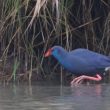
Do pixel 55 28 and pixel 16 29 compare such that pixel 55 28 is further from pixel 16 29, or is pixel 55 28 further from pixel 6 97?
pixel 6 97

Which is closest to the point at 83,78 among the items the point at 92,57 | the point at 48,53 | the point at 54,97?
the point at 92,57

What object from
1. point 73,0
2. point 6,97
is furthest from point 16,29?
point 6,97

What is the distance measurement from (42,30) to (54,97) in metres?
2.57

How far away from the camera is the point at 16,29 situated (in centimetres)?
987

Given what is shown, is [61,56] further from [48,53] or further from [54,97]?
[54,97]

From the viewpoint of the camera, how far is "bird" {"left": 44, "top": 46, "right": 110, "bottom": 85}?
971cm

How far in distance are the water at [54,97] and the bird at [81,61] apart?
50 cm

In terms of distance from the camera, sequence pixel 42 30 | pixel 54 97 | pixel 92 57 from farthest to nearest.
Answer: pixel 42 30 < pixel 92 57 < pixel 54 97

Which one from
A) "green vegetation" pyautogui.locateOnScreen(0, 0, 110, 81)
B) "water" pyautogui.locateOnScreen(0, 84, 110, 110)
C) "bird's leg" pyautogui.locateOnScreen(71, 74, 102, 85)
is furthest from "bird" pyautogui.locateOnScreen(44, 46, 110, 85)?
"water" pyautogui.locateOnScreen(0, 84, 110, 110)

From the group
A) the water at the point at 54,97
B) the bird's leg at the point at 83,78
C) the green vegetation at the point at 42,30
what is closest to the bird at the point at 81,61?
the bird's leg at the point at 83,78

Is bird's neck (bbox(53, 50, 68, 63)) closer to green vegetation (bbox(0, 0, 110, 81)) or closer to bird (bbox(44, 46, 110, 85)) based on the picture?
bird (bbox(44, 46, 110, 85))

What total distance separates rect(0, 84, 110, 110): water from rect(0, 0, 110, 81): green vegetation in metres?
0.84

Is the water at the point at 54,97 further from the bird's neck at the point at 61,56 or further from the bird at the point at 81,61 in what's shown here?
the bird's neck at the point at 61,56

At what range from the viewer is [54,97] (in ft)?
25.4
